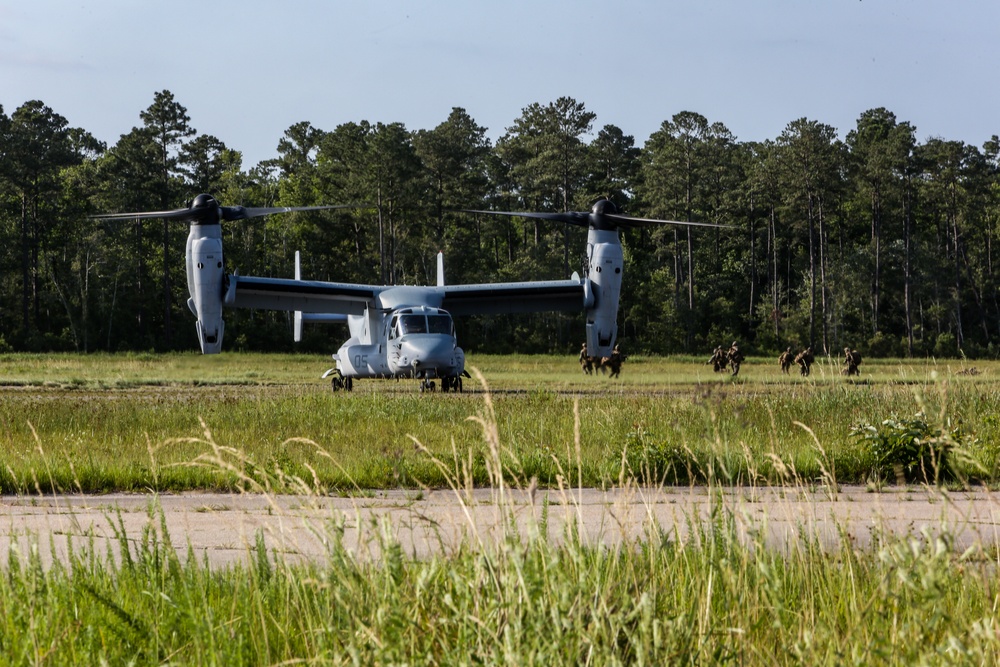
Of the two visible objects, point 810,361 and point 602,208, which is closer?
point 602,208

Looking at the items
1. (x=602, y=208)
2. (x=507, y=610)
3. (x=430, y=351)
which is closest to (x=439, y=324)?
(x=430, y=351)

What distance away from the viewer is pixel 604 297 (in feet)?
95.1

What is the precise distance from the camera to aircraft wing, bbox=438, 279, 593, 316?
2941 cm

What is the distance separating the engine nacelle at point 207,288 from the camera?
26844 mm

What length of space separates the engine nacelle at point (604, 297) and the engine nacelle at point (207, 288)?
9.61 metres

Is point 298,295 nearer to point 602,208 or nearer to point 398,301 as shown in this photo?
point 398,301

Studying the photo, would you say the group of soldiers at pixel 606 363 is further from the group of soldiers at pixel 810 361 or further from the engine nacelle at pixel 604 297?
the group of soldiers at pixel 810 361

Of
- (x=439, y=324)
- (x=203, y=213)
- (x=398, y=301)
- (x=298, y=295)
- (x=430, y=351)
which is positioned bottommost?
(x=430, y=351)

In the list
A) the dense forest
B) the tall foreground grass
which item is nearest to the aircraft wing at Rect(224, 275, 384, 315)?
the tall foreground grass

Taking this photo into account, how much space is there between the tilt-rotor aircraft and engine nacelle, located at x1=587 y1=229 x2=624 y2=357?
3cm

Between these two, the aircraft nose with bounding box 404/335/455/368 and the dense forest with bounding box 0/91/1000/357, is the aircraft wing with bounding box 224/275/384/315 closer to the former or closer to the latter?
the aircraft nose with bounding box 404/335/455/368

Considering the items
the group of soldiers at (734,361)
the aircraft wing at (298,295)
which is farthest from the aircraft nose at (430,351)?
the group of soldiers at (734,361)

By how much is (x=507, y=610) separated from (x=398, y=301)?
24.5 m

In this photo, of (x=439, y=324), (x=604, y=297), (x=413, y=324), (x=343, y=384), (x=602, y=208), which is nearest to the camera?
(x=413, y=324)
